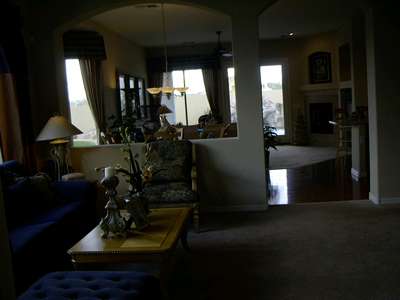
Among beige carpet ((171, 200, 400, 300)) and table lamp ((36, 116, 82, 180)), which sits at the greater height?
table lamp ((36, 116, 82, 180))

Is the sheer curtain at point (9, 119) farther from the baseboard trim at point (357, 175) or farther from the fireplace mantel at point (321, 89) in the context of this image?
the fireplace mantel at point (321, 89)

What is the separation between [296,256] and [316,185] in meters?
3.03

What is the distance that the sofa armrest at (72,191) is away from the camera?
436 centimetres

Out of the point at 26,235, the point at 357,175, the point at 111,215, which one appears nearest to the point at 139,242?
the point at 111,215

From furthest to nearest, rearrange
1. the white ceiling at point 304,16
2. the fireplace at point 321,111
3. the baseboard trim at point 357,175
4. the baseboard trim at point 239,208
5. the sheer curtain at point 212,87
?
the sheer curtain at point 212,87, the fireplace at point 321,111, the white ceiling at point 304,16, the baseboard trim at point 357,175, the baseboard trim at point 239,208

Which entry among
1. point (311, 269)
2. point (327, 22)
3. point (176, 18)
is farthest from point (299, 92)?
point (311, 269)

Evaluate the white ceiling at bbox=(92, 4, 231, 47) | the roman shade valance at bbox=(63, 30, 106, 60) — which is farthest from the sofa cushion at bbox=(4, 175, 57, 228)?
the white ceiling at bbox=(92, 4, 231, 47)

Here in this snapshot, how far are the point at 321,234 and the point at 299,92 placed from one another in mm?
8207

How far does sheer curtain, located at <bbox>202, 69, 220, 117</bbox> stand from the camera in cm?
1191

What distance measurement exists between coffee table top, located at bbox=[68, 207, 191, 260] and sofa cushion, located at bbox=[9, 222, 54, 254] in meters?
0.39

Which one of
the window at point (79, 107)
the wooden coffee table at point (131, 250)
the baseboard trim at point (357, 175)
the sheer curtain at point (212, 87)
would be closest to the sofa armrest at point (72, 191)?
the wooden coffee table at point (131, 250)

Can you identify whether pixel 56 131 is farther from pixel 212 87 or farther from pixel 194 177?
pixel 212 87

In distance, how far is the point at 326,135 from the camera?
454 inches

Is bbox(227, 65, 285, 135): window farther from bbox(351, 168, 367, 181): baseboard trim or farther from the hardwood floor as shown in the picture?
bbox(351, 168, 367, 181): baseboard trim
